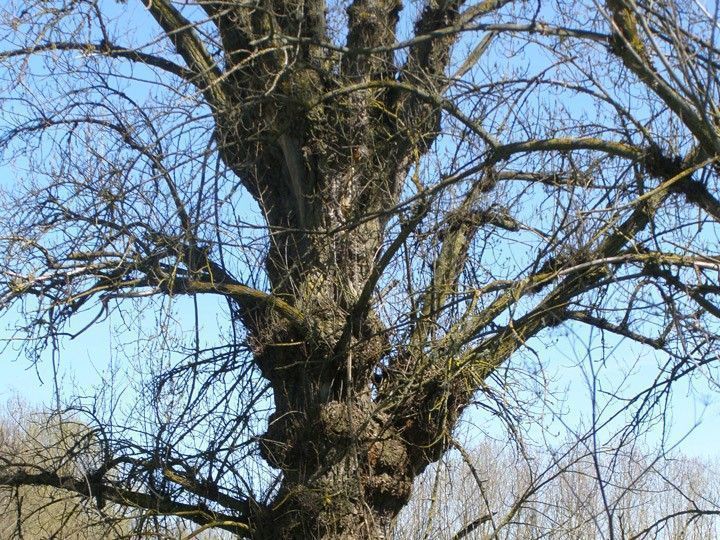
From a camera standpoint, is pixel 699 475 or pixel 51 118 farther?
pixel 699 475

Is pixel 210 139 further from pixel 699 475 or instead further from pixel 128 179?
pixel 699 475

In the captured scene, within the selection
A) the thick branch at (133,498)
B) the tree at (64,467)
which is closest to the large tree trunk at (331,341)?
the thick branch at (133,498)

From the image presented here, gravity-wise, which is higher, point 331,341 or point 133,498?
point 331,341

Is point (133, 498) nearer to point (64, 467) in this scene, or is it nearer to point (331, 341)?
point (64, 467)

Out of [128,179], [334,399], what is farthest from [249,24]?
[334,399]

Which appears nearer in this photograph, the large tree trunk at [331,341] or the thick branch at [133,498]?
the large tree trunk at [331,341]

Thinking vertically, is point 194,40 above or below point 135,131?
above

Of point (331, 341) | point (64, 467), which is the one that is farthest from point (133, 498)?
point (331, 341)

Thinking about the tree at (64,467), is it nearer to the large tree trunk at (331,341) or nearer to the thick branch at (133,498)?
the thick branch at (133,498)

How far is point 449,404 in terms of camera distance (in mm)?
8391

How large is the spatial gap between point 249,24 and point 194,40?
2.87 ft

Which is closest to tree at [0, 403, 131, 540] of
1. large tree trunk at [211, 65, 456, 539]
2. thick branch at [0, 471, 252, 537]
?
thick branch at [0, 471, 252, 537]

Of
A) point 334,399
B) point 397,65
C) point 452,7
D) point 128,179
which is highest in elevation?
point 452,7

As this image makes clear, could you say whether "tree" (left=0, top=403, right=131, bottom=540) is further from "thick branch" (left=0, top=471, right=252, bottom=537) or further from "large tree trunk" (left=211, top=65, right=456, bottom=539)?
"large tree trunk" (left=211, top=65, right=456, bottom=539)
